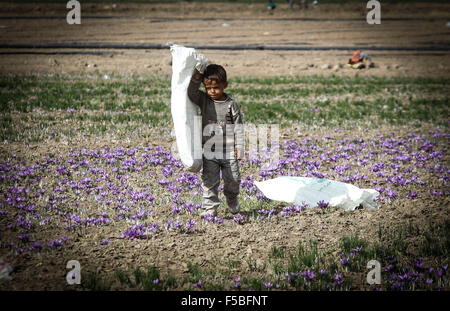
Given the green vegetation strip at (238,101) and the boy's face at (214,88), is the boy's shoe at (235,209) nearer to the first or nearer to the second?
Answer: the boy's face at (214,88)

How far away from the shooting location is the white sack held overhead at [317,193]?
20.8ft

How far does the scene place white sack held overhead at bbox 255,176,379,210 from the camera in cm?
634

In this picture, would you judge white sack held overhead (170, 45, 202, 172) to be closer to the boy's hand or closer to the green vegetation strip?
the boy's hand

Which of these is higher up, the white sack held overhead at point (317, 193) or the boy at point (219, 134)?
the boy at point (219, 134)

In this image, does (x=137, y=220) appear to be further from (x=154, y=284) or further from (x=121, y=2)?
(x=121, y=2)

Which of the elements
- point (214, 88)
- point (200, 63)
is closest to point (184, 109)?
point (214, 88)

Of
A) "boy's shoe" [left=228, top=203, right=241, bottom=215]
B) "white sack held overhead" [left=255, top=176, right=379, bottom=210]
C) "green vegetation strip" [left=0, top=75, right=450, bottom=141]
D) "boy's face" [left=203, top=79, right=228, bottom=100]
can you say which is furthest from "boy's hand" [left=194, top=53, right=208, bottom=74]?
"green vegetation strip" [left=0, top=75, right=450, bottom=141]

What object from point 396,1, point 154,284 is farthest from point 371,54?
point 396,1

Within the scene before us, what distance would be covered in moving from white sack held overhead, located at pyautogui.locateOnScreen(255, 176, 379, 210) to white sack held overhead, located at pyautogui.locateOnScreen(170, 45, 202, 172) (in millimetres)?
1689

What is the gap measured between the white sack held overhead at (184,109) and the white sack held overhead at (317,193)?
66.5 inches

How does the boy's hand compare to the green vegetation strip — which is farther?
the green vegetation strip

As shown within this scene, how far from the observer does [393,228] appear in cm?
564

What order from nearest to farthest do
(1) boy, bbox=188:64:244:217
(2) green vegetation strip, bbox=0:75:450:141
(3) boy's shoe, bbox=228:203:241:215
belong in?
1. (1) boy, bbox=188:64:244:217
2. (3) boy's shoe, bbox=228:203:241:215
3. (2) green vegetation strip, bbox=0:75:450:141

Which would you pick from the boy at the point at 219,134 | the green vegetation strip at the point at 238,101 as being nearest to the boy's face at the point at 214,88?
the boy at the point at 219,134
